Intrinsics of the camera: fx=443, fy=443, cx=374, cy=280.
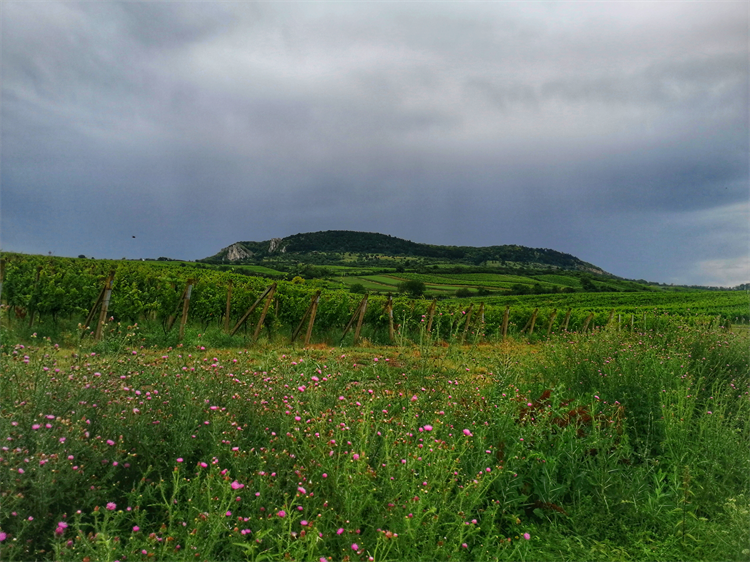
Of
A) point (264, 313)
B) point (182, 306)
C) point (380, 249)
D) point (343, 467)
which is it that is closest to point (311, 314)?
point (264, 313)

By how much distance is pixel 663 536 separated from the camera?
3.65m

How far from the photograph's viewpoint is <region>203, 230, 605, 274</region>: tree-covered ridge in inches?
5094

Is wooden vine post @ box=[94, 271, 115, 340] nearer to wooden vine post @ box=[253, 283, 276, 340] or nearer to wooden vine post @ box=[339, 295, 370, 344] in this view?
wooden vine post @ box=[253, 283, 276, 340]

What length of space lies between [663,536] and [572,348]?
447 centimetres

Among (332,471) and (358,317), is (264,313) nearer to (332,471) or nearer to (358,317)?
(358,317)

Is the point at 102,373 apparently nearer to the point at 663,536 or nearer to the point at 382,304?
the point at 663,536

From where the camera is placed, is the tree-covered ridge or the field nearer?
the field

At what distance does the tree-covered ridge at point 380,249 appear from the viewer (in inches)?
5094

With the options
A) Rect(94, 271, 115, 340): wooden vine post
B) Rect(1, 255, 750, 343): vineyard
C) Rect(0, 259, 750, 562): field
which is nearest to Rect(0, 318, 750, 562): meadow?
Rect(0, 259, 750, 562): field

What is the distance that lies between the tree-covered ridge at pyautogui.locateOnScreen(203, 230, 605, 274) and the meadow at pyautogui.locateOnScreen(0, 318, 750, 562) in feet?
382

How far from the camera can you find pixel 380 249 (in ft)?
457

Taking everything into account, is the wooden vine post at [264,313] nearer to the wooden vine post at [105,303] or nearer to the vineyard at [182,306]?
the vineyard at [182,306]

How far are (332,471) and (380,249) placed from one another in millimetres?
136899

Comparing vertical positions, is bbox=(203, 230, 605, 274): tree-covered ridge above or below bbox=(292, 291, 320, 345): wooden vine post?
above
